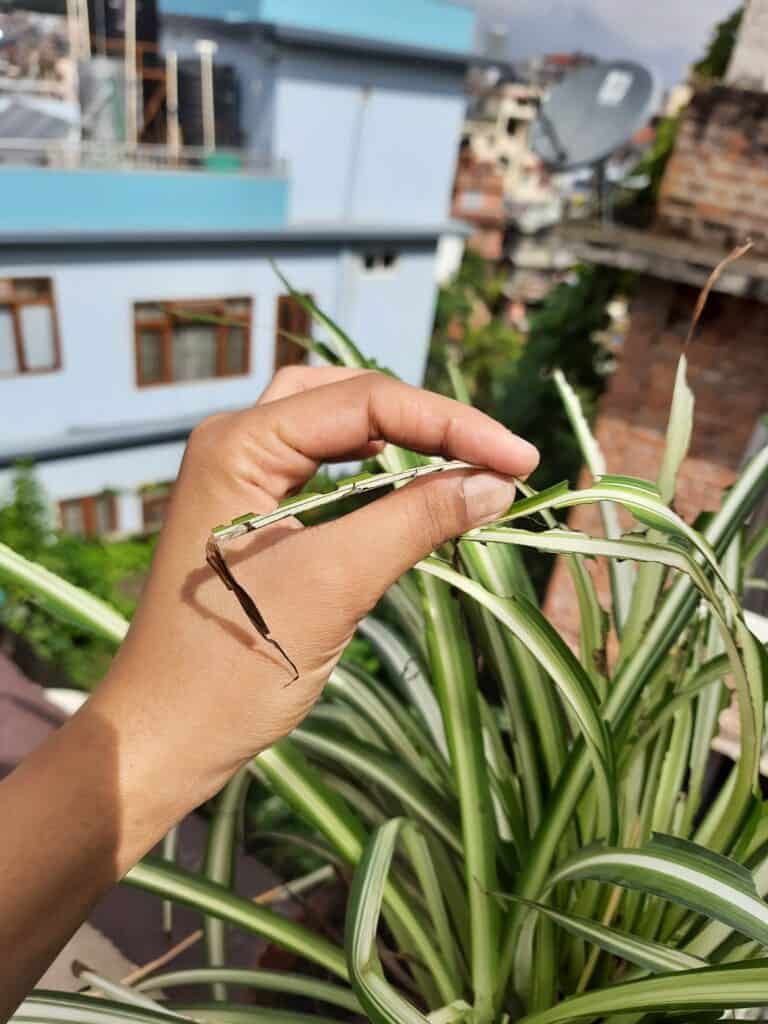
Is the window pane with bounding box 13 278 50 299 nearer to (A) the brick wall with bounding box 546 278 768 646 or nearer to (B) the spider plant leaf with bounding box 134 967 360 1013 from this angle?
(A) the brick wall with bounding box 546 278 768 646

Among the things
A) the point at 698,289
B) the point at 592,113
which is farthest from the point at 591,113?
the point at 698,289

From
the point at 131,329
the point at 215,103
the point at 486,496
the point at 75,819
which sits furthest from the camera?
the point at 215,103

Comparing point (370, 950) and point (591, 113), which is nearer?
point (370, 950)

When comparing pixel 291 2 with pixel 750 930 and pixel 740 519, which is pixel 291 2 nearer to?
pixel 740 519

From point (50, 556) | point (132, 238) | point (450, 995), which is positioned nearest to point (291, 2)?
point (132, 238)

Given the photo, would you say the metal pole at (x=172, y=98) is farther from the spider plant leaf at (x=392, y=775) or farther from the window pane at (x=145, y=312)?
the spider plant leaf at (x=392, y=775)

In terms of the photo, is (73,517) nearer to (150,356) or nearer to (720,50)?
(150,356)
